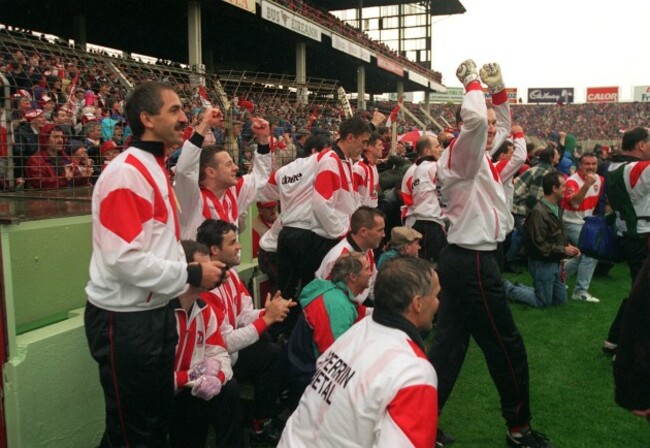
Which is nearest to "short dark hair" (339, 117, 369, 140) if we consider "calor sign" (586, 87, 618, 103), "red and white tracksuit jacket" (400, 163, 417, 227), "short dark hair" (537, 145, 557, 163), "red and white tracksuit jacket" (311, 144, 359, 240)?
"red and white tracksuit jacket" (311, 144, 359, 240)

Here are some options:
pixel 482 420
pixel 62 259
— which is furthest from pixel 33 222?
pixel 482 420

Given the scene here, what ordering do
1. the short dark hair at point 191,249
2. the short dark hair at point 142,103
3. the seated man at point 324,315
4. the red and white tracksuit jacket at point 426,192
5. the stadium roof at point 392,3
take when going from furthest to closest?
the stadium roof at point 392,3 → the red and white tracksuit jacket at point 426,192 → the seated man at point 324,315 → the short dark hair at point 191,249 → the short dark hair at point 142,103

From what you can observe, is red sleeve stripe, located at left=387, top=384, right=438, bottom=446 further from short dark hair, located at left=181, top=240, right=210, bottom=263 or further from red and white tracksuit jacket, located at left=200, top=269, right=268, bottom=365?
red and white tracksuit jacket, located at left=200, top=269, right=268, bottom=365

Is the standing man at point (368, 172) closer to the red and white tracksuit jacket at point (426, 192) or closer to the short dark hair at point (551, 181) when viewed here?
the red and white tracksuit jacket at point (426, 192)

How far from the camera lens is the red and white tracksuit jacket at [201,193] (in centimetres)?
335

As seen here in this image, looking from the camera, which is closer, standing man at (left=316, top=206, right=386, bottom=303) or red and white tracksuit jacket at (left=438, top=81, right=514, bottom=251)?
red and white tracksuit jacket at (left=438, top=81, right=514, bottom=251)

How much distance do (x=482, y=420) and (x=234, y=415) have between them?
177cm

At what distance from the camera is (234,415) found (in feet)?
10.2

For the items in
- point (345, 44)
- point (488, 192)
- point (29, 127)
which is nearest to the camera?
point (488, 192)

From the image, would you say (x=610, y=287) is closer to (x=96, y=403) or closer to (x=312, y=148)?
(x=312, y=148)

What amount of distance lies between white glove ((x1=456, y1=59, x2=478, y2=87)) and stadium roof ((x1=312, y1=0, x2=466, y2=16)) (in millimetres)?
29896

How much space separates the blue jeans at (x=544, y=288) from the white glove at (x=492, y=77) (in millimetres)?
3417

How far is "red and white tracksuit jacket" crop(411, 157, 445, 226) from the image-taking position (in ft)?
19.8

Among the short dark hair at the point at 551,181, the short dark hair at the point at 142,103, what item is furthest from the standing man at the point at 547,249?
the short dark hair at the point at 142,103
